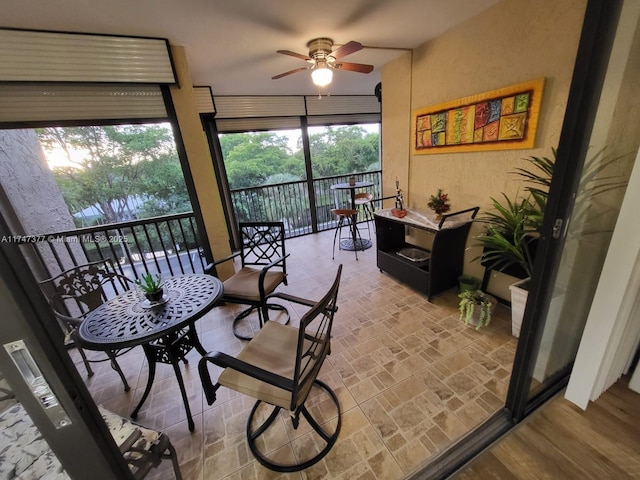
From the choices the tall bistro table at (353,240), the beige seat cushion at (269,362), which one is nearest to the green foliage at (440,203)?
the tall bistro table at (353,240)

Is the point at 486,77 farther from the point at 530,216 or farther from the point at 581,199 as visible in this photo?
the point at 581,199

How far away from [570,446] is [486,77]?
2581 mm

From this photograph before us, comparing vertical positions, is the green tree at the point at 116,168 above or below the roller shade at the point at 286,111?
below

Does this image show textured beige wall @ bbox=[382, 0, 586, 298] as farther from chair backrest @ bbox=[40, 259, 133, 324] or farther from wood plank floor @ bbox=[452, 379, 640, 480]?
chair backrest @ bbox=[40, 259, 133, 324]

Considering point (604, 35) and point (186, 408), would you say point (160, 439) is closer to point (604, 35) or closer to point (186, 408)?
point (186, 408)

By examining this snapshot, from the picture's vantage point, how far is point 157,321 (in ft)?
4.67

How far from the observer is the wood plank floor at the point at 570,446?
3.90 feet

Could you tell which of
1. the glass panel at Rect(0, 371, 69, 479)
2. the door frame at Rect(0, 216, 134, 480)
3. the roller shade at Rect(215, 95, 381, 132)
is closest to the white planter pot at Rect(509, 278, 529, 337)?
the door frame at Rect(0, 216, 134, 480)

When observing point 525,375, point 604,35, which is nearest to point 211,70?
point 604,35

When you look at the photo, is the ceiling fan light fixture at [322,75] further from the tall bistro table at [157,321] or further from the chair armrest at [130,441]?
the chair armrest at [130,441]

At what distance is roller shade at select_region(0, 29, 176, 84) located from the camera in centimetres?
181

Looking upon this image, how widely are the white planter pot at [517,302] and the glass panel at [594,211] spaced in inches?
16.2

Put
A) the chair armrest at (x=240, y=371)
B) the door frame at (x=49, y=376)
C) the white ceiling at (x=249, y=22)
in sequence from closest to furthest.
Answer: the door frame at (x=49, y=376)
the chair armrest at (x=240, y=371)
the white ceiling at (x=249, y=22)

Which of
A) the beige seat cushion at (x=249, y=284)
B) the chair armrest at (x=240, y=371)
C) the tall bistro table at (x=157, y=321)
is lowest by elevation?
the beige seat cushion at (x=249, y=284)
